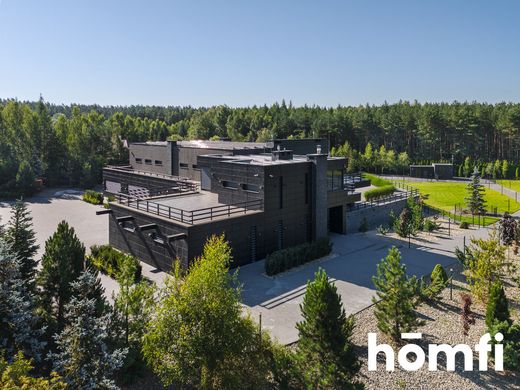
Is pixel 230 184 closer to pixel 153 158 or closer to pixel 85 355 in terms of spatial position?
pixel 85 355

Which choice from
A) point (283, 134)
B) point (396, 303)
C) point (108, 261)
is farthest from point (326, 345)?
point (283, 134)

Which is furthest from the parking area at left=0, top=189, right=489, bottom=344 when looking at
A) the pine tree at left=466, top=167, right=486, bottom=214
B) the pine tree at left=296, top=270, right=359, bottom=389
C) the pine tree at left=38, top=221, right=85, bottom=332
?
the pine tree at left=466, top=167, right=486, bottom=214

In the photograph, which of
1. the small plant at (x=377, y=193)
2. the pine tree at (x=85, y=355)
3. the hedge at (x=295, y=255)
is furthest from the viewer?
the small plant at (x=377, y=193)

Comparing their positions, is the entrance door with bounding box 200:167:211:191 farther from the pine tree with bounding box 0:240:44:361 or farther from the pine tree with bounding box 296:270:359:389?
the pine tree with bounding box 296:270:359:389

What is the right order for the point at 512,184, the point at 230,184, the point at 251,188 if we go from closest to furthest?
the point at 251,188
the point at 230,184
the point at 512,184

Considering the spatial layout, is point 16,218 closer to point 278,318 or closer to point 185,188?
point 278,318

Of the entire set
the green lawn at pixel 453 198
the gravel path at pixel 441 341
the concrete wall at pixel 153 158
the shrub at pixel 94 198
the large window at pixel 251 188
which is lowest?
the gravel path at pixel 441 341

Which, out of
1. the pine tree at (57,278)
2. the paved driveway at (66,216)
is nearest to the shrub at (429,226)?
the paved driveway at (66,216)

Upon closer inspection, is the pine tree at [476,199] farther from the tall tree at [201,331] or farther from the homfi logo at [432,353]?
the tall tree at [201,331]
